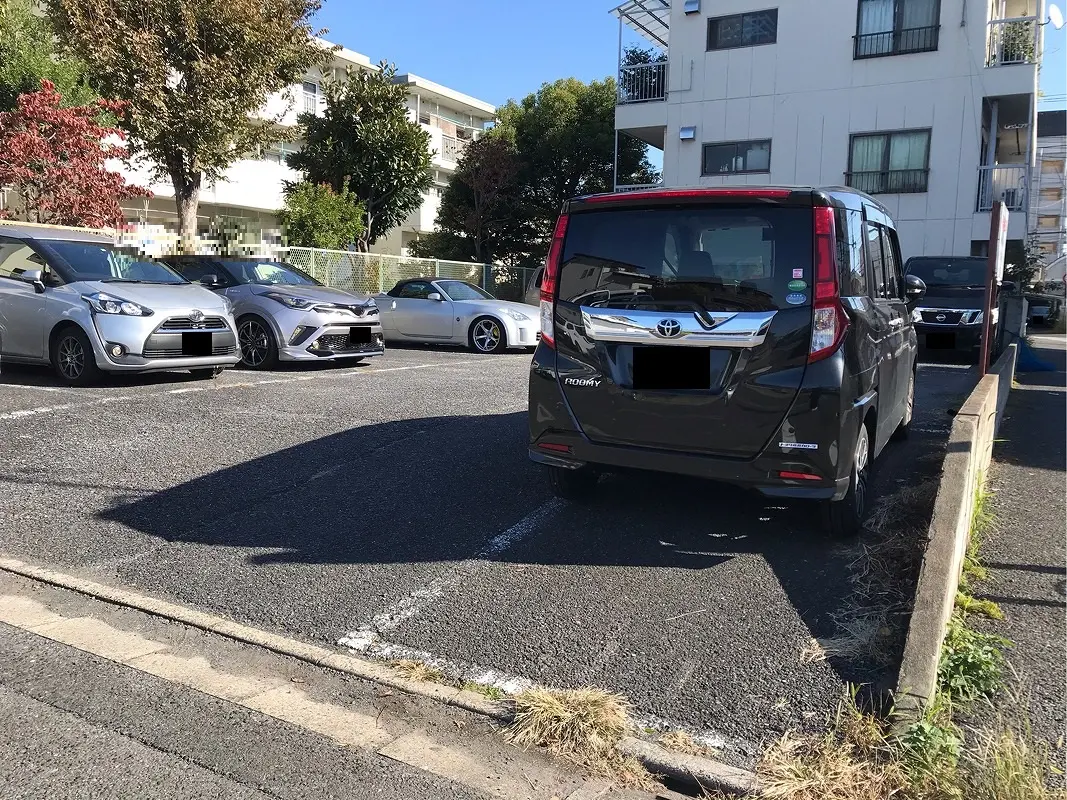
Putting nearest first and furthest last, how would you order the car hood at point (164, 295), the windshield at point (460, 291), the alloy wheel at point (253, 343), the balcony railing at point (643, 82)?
the car hood at point (164, 295), the alloy wheel at point (253, 343), the windshield at point (460, 291), the balcony railing at point (643, 82)

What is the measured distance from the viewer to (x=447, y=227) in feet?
90.7

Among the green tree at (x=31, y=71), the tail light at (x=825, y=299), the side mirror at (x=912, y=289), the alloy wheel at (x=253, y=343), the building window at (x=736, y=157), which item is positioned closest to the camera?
the tail light at (x=825, y=299)

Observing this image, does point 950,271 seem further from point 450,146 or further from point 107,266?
point 450,146

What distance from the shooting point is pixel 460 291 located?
556 inches

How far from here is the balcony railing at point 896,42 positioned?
19.4 meters

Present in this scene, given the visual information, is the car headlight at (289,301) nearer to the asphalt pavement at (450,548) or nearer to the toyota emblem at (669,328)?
the asphalt pavement at (450,548)

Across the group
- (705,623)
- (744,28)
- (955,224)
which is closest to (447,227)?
(744,28)

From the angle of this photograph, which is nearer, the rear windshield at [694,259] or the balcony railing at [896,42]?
the rear windshield at [694,259]

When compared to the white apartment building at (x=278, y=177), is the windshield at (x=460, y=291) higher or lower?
lower

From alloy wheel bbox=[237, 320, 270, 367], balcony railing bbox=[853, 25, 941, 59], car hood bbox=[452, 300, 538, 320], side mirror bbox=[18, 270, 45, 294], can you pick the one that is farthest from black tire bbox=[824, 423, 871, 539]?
balcony railing bbox=[853, 25, 941, 59]

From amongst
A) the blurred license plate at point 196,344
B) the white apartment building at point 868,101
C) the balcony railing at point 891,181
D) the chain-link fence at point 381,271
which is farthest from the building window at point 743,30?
the blurred license plate at point 196,344

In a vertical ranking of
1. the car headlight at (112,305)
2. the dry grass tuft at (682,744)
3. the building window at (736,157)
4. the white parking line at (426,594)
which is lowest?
the dry grass tuft at (682,744)

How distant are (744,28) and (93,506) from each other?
2076 centimetres

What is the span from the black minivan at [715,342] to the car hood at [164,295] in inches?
208
